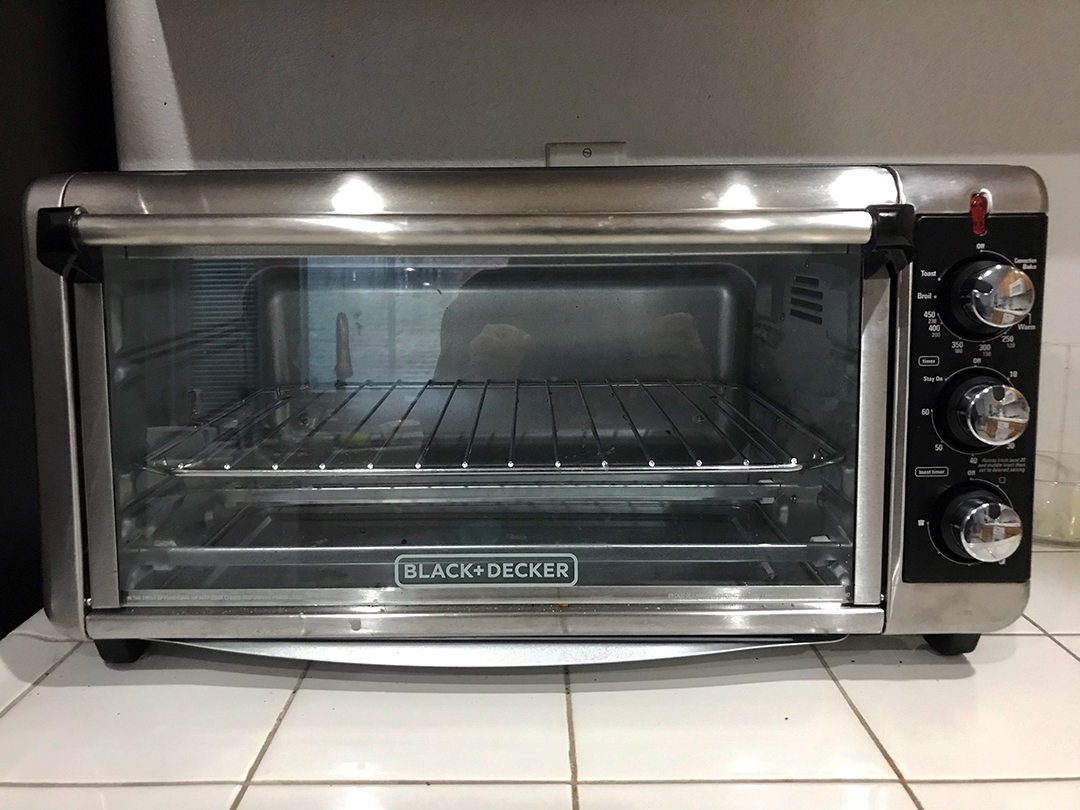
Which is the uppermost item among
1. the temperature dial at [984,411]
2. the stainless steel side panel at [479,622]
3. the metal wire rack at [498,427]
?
the temperature dial at [984,411]

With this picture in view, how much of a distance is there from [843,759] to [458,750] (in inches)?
10.8

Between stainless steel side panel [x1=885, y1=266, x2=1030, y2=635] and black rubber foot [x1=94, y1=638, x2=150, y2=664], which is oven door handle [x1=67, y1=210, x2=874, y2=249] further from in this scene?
black rubber foot [x1=94, y1=638, x2=150, y2=664]

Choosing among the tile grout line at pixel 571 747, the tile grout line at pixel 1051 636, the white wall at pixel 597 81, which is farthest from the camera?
the white wall at pixel 597 81

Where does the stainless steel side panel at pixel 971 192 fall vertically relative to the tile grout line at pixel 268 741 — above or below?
above

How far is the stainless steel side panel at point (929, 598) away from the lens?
677 mm

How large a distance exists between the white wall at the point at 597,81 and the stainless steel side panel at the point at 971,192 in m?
0.44

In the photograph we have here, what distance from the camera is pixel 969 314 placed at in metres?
0.65

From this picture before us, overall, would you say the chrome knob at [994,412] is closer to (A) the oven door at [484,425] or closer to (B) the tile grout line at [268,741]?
(A) the oven door at [484,425]

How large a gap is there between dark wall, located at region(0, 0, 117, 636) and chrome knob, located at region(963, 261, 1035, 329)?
80 cm

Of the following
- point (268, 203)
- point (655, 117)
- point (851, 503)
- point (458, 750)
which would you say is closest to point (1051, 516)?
point (851, 503)

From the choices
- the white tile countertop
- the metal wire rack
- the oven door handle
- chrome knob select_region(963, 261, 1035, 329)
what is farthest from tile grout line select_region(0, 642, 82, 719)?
chrome knob select_region(963, 261, 1035, 329)

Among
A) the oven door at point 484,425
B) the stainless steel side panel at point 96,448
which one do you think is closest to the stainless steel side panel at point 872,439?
the oven door at point 484,425

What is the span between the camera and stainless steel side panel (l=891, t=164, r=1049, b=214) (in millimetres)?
654

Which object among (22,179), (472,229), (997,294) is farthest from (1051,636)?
(22,179)
